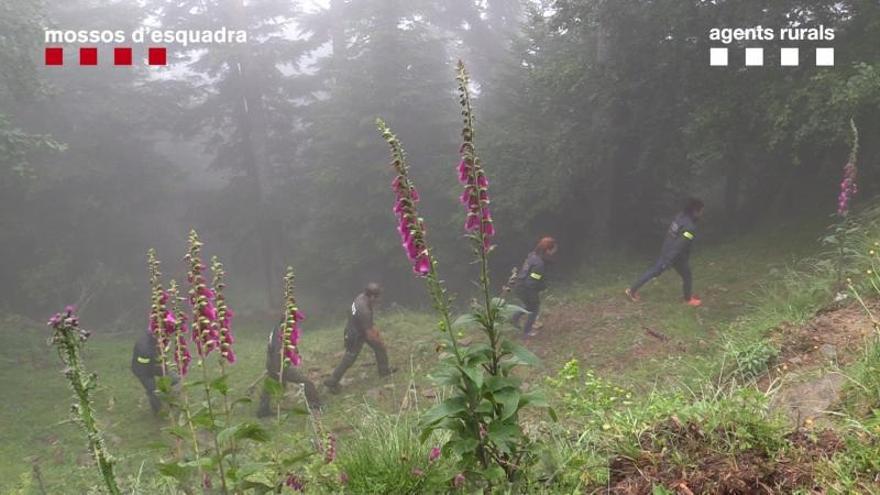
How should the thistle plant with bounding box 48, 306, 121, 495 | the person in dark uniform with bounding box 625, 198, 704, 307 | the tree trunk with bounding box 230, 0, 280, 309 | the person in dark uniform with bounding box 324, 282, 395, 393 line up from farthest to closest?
the tree trunk with bounding box 230, 0, 280, 309 < the person in dark uniform with bounding box 625, 198, 704, 307 < the person in dark uniform with bounding box 324, 282, 395, 393 < the thistle plant with bounding box 48, 306, 121, 495

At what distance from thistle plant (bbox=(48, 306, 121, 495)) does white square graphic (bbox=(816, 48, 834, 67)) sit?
14.1 metres

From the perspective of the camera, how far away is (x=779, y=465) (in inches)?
111

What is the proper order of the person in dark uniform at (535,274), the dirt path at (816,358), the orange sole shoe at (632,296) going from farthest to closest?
the orange sole shoe at (632,296)
the person in dark uniform at (535,274)
the dirt path at (816,358)

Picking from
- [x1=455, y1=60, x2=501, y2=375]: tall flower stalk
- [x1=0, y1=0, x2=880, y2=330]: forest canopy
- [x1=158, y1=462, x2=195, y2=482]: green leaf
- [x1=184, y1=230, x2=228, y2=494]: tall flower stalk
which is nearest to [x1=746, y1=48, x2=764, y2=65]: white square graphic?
[x1=0, y1=0, x2=880, y2=330]: forest canopy

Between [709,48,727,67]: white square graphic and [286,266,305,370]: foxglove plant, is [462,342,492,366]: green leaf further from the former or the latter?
[709,48,727,67]: white square graphic

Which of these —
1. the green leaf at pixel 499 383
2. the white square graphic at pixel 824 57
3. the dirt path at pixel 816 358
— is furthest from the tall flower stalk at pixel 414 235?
the white square graphic at pixel 824 57

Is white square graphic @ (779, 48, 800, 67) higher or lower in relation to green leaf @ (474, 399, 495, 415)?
A: higher

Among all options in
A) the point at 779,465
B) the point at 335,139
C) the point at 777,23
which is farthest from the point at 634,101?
the point at 779,465

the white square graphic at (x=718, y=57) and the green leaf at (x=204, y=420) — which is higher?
the white square graphic at (x=718, y=57)

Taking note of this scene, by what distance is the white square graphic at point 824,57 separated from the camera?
12148 mm

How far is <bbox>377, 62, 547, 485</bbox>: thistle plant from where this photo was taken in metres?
2.95

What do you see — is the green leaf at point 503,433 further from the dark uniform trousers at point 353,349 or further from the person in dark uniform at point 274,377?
the dark uniform trousers at point 353,349

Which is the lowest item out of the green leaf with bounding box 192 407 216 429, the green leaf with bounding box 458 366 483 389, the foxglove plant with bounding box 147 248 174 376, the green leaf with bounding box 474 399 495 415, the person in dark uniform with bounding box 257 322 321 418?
the person in dark uniform with bounding box 257 322 321 418

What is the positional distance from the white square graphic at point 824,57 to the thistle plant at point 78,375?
1413 cm
